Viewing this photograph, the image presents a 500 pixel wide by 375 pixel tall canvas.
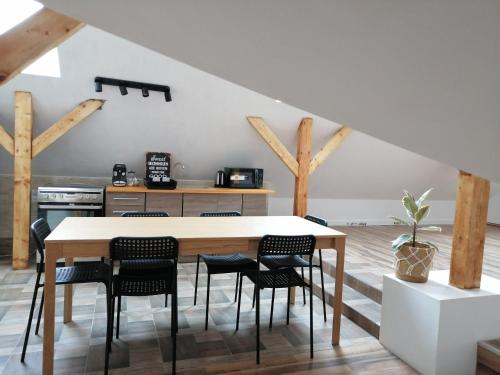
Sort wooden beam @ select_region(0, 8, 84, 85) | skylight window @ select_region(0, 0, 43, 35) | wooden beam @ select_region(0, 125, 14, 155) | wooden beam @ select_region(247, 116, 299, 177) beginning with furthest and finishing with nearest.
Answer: wooden beam @ select_region(247, 116, 299, 177) → wooden beam @ select_region(0, 125, 14, 155) → skylight window @ select_region(0, 0, 43, 35) → wooden beam @ select_region(0, 8, 84, 85)

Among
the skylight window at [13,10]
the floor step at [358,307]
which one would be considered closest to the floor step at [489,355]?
the floor step at [358,307]

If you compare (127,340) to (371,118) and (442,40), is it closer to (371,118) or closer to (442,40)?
(371,118)

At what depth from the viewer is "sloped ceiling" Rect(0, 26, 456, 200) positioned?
4.41 metres

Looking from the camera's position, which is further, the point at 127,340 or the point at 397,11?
the point at 127,340

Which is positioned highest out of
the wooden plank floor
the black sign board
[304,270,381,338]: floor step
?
the black sign board

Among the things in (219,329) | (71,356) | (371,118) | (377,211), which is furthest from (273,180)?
(371,118)

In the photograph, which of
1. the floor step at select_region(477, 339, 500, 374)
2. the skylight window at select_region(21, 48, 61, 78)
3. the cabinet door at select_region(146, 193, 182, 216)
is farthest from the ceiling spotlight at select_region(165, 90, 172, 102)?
the floor step at select_region(477, 339, 500, 374)

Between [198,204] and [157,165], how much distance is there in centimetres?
87

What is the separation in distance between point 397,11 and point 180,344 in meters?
2.77

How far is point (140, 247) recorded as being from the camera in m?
2.47

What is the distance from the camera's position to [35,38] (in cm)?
232

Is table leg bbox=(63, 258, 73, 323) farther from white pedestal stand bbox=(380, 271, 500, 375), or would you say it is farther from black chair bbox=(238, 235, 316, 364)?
white pedestal stand bbox=(380, 271, 500, 375)

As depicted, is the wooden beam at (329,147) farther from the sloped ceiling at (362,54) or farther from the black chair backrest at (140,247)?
the sloped ceiling at (362,54)

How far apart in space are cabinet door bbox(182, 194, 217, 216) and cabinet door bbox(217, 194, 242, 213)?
78 mm
